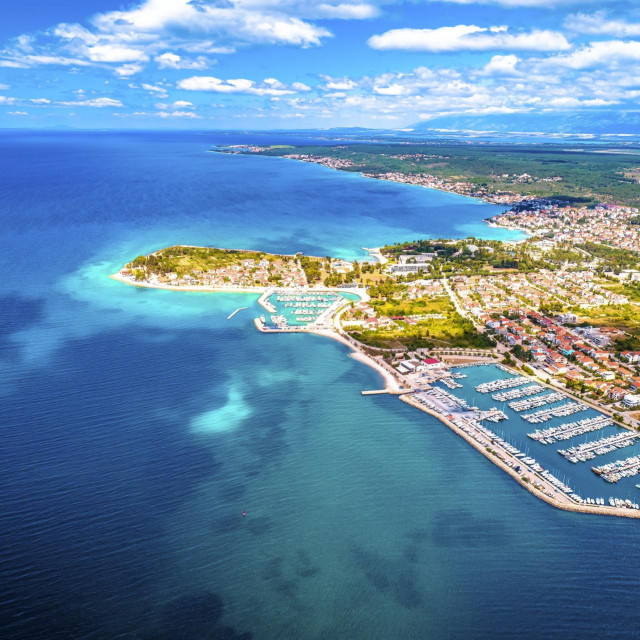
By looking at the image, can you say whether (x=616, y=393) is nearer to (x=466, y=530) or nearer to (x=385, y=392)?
(x=385, y=392)

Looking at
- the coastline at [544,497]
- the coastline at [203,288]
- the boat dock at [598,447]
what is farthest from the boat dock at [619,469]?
the coastline at [203,288]

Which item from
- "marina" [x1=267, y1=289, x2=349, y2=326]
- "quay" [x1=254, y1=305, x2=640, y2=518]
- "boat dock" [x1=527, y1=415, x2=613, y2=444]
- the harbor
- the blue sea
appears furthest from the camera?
"marina" [x1=267, y1=289, x2=349, y2=326]

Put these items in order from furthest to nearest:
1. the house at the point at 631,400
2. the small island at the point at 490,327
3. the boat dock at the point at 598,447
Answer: the house at the point at 631,400, the small island at the point at 490,327, the boat dock at the point at 598,447

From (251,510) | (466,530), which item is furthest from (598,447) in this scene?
(251,510)

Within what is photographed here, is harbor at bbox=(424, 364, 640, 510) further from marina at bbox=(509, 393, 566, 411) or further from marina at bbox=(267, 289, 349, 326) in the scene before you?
marina at bbox=(267, 289, 349, 326)

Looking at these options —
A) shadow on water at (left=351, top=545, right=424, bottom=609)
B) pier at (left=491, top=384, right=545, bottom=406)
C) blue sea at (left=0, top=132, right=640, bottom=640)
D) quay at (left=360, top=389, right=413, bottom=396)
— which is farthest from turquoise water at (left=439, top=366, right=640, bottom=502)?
shadow on water at (left=351, top=545, right=424, bottom=609)

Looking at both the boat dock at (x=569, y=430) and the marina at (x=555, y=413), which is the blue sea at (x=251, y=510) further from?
the marina at (x=555, y=413)
